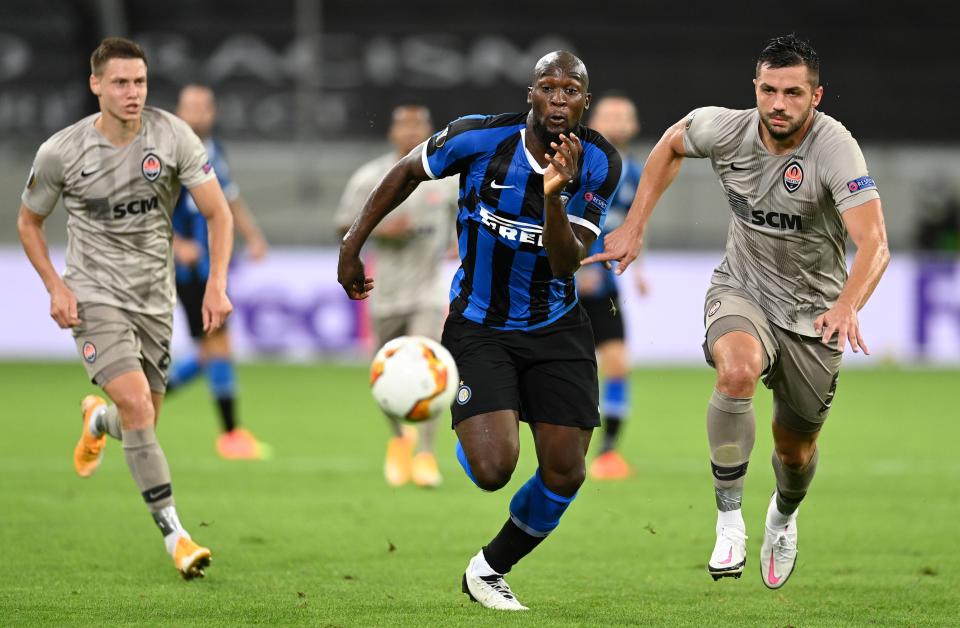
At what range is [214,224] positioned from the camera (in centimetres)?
673

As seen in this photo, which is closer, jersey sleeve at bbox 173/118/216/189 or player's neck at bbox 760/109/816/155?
player's neck at bbox 760/109/816/155

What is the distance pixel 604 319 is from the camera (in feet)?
33.3

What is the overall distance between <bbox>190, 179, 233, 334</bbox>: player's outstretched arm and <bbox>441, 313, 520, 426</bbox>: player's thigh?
121 centimetres

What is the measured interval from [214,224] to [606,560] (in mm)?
2525

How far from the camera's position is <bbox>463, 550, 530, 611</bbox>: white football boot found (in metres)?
5.83

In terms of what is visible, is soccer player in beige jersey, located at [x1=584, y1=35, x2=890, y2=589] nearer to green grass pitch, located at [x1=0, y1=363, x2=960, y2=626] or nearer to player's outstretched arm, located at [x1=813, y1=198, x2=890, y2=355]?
player's outstretched arm, located at [x1=813, y1=198, x2=890, y2=355]

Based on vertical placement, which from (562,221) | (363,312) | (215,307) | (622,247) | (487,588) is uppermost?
(562,221)

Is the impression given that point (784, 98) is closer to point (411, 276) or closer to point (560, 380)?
point (560, 380)

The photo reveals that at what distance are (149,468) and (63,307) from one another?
83 centimetres

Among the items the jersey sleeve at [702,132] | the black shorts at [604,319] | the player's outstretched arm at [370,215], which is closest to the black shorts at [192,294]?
the black shorts at [604,319]

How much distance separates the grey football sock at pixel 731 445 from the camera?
5.85 m

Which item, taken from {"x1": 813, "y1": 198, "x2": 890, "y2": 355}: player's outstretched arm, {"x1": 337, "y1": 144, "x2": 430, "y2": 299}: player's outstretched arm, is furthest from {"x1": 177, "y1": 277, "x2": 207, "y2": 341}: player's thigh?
{"x1": 813, "y1": 198, "x2": 890, "y2": 355}: player's outstretched arm

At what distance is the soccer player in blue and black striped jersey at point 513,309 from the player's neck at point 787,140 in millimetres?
643

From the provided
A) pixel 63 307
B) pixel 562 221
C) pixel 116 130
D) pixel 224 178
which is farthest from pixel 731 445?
pixel 224 178
